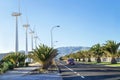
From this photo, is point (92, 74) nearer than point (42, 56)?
Yes

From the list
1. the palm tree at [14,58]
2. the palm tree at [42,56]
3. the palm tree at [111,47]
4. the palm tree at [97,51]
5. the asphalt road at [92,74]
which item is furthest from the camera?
the palm tree at [97,51]

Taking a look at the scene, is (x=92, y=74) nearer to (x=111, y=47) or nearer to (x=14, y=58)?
(x=14, y=58)

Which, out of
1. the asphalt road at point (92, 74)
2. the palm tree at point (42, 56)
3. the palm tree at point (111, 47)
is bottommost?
the asphalt road at point (92, 74)

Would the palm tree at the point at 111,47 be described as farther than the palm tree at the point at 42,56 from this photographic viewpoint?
Yes

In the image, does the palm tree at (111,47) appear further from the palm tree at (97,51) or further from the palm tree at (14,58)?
the palm tree at (14,58)

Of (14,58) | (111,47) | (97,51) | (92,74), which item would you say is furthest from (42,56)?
(97,51)

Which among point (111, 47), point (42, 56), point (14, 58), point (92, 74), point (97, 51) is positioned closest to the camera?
point (92, 74)

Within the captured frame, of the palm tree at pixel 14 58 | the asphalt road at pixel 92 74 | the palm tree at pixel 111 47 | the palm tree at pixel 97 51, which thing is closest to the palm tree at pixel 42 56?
the asphalt road at pixel 92 74

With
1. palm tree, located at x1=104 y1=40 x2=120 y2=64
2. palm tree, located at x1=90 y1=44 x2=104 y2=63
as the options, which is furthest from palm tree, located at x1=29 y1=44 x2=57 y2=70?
palm tree, located at x1=90 y1=44 x2=104 y2=63

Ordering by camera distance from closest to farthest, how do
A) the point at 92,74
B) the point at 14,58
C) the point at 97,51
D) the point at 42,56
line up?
the point at 92,74, the point at 42,56, the point at 14,58, the point at 97,51

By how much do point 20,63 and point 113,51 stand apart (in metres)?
30.3

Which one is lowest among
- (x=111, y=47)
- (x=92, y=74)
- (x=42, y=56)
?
(x=92, y=74)

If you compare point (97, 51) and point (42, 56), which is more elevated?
point (97, 51)

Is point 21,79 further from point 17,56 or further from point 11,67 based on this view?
point 17,56
